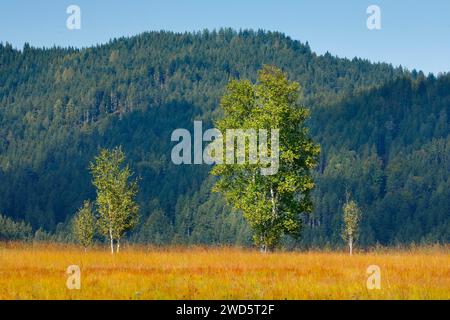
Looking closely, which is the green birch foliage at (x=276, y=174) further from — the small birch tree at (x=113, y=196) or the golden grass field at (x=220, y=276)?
the golden grass field at (x=220, y=276)

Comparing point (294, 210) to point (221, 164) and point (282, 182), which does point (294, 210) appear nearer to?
point (282, 182)

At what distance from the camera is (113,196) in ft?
172

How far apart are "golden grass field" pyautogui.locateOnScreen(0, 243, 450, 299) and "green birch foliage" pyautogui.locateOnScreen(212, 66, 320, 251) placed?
41.0 feet

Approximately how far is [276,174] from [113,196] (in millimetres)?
13628

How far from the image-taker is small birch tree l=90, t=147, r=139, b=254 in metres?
52.1

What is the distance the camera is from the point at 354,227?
449ft

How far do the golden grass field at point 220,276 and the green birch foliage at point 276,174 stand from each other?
12.5 metres
